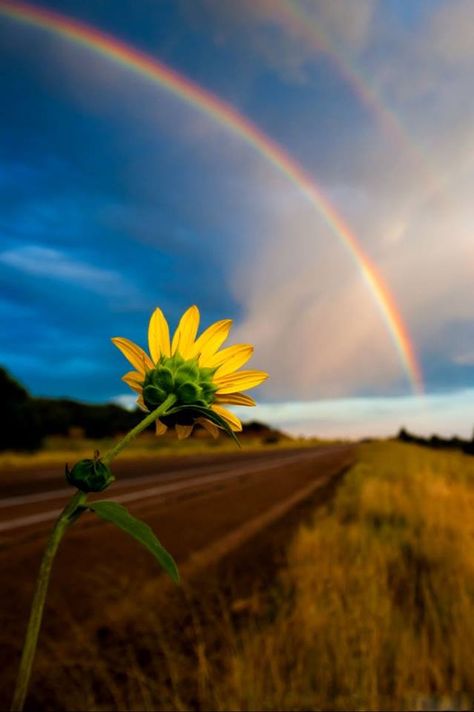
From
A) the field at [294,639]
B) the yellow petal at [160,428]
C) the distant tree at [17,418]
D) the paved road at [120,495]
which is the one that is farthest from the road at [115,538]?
the distant tree at [17,418]

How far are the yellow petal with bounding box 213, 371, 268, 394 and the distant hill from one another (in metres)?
0.09

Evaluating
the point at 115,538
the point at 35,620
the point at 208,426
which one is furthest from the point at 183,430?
the point at 115,538

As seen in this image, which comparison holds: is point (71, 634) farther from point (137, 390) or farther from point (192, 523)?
point (192, 523)

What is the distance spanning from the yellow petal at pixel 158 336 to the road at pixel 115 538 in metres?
4.24

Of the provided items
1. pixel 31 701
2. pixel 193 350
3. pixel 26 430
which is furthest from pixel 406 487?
pixel 26 430

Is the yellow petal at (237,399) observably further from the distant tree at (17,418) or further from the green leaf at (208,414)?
the distant tree at (17,418)

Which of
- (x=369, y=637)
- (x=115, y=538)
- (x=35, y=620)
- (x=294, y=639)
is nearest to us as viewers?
(x=35, y=620)

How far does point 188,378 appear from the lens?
73 centimetres

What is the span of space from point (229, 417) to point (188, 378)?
0.21ft

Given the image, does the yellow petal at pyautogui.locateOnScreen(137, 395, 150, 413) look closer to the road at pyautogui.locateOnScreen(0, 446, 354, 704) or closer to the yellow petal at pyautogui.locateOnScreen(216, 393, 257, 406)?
the yellow petal at pyautogui.locateOnScreen(216, 393, 257, 406)

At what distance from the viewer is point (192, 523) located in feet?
35.2

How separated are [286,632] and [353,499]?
8.65 metres

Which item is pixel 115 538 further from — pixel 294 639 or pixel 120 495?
pixel 294 639

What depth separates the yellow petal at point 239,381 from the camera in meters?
0.71
